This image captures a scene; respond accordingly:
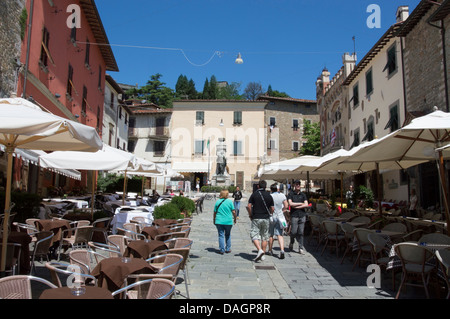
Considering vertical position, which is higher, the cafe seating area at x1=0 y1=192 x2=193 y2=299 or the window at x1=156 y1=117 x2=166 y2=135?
the window at x1=156 y1=117 x2=166 y2=135

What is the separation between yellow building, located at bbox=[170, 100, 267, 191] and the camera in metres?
46.6

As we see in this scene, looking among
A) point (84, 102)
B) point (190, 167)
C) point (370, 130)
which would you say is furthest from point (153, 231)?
point (190, 167)

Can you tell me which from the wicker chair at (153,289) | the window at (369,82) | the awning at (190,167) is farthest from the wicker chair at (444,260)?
the awning at (190,167)

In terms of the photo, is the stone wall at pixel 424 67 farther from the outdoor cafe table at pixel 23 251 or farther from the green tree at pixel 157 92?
the green tree at pixel 157 92

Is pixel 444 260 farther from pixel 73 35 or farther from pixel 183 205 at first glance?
pixel 73 35

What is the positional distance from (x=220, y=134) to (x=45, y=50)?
112ft

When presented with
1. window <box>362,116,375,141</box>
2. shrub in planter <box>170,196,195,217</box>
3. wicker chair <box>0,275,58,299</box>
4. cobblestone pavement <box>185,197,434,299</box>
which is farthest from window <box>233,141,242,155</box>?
wicker chair <box>0,275,58,299</box>

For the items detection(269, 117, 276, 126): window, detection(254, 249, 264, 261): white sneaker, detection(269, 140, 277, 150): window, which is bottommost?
detection(254, 249, 264, 261): white sneaker

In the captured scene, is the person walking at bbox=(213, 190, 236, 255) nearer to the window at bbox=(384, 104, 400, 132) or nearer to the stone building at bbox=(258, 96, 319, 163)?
the window at bbox=(384, 104, 400, 132)

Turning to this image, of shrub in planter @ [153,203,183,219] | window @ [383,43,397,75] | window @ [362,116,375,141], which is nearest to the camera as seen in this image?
shrub in planter @ [153,203,183,219]

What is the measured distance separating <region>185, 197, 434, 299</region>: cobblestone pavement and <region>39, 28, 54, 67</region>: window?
10.0 metres

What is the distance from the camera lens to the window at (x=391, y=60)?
1891 cm

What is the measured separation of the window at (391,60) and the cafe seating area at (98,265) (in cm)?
1595
